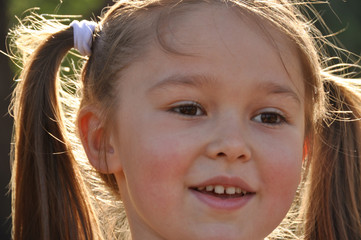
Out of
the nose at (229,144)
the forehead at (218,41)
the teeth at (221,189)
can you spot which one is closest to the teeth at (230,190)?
the teeth at (221,189)

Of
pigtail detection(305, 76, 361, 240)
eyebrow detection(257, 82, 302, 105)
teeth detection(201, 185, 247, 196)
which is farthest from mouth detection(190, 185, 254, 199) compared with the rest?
pigtail detection(305, 76, 361, 240)

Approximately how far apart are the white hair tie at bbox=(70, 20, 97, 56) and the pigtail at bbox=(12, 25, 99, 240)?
8cm

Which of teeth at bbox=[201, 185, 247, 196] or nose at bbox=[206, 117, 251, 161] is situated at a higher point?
nose at bbox=[206, 117, 251, 161]

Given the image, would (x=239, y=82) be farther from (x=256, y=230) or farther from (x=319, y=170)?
(x=319, y=170)

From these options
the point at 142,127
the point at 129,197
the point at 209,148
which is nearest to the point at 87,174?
the point at 129,197

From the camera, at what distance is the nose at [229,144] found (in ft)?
7.27

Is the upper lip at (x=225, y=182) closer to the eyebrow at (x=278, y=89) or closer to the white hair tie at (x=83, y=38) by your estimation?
the eyebrow at (x=278, y=89)

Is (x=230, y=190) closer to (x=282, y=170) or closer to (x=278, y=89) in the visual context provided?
(x=282, y=170)

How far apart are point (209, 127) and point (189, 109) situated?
0.11m

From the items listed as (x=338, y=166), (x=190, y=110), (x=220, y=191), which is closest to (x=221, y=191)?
(x=220, y=191)

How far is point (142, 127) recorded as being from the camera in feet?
7.70

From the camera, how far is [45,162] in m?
2.79

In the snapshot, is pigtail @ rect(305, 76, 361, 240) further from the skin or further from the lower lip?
the lower lip

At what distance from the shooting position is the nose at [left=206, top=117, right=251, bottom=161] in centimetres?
222
